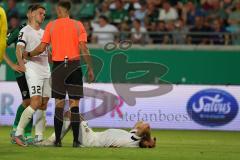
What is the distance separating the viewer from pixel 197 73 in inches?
921

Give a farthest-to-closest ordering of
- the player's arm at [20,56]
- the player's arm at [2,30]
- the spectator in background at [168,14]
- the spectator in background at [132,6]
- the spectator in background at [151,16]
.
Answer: the spectator in background at [132,6]
the spectator in background at [151,16]
the spectator in background at [168,14]
the player's arm at [20,56]
the player's arm at [2,30]

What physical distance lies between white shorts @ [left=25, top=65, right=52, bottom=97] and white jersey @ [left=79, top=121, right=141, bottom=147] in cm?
98

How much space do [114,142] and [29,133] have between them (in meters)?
1.81

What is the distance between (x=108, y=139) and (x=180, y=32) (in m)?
9.08

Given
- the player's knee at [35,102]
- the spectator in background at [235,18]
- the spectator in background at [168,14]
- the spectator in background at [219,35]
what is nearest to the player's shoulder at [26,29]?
the player's knee at [35,102]

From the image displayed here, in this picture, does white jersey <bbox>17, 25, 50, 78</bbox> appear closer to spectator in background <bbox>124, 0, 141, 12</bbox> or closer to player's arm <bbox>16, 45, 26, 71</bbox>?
player's arm <bbox>16, 45, 26, 71</bbox>

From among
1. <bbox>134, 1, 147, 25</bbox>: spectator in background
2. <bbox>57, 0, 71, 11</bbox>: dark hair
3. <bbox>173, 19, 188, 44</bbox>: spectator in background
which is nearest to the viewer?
<bbox>57, 0, 71, 11</bbox>: dark hair

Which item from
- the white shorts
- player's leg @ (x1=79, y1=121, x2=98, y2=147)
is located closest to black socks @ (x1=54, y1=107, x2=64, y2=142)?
player's leg @ (x1=79, y1=121, x2=98, y2=147)

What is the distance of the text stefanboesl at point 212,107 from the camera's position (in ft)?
63.7

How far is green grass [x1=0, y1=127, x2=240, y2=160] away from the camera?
12398 mm

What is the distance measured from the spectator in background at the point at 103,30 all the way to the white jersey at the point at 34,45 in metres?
8.62

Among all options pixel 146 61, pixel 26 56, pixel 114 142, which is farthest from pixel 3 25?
pixel 146 61

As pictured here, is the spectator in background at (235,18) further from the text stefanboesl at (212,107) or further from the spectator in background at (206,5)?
the text stefanboesl at (212,107)

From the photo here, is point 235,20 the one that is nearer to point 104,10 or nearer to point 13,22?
point 104,10
